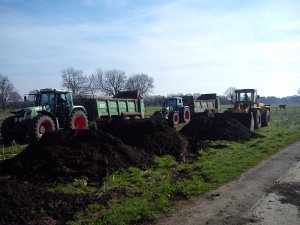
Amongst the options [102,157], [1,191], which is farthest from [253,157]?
[1,191]

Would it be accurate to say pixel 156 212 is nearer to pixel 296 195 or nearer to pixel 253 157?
pixel 296 195

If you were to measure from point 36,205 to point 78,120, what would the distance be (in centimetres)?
1146

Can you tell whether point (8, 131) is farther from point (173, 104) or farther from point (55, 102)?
point (173, 104)

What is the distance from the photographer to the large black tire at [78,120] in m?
17.3

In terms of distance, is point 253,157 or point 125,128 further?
point 125,128

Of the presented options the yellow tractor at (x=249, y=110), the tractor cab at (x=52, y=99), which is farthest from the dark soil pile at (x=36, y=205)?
the yellow tractor at (x=249, y=110)

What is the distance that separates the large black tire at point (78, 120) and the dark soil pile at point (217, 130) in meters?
5.54

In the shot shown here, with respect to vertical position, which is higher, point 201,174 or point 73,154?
point 73,154

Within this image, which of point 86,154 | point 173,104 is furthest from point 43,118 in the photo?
point 173,104

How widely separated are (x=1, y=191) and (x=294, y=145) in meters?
13.7

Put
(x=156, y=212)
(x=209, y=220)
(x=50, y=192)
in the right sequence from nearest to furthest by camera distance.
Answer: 1. (x=209, y=220)
2. (x=156, y=212)
3. (x=50, y=192)

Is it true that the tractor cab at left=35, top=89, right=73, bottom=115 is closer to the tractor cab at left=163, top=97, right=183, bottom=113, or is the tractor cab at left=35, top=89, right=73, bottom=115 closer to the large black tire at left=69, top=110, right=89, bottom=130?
the large black tire at left=69, top=110, right=89, bottom=130

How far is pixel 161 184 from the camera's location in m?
8.95

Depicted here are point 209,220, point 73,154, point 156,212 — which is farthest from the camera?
point 73,154
